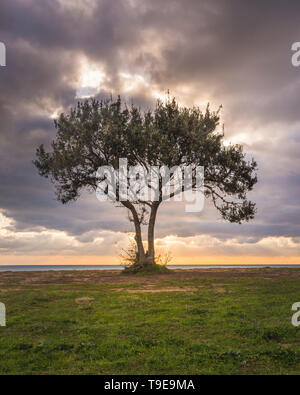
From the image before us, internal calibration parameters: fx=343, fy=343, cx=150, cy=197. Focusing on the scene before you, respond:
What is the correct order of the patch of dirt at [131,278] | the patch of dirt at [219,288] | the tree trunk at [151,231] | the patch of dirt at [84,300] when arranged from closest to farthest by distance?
1. the patch of dirt at [84,300]
2. the patch of dirt at [219,288]
3. the patch of dirt at [131,278]
4. the tree trunk at [151,231]

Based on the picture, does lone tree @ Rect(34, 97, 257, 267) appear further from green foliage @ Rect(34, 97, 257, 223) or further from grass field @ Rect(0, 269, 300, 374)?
grass field @ Rect(0, 269, 300, 374)

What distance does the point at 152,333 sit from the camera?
1373 centimetres

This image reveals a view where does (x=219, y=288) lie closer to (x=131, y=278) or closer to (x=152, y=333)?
(x=131, y=278)

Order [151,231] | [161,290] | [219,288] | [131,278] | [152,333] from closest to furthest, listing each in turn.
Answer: [152,333], [161,290], [219,288], [131,278], [151,231]

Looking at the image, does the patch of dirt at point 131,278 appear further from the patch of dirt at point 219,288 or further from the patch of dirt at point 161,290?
the patch of dirt at point 219,288

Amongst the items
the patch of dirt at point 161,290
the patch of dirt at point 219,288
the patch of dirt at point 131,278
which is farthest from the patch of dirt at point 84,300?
the patch of dirt at point 219,288

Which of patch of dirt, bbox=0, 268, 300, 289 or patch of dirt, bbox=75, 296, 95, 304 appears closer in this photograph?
patch of dirt, bbox=75, 296, 95, 304

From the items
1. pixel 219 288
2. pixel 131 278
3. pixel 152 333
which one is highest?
pixel 219 288

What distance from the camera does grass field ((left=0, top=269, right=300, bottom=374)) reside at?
1111cm

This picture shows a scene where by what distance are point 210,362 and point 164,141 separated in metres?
27.4

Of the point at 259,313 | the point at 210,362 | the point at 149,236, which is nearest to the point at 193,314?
the point at 259,313

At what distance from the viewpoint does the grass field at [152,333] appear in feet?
36.4

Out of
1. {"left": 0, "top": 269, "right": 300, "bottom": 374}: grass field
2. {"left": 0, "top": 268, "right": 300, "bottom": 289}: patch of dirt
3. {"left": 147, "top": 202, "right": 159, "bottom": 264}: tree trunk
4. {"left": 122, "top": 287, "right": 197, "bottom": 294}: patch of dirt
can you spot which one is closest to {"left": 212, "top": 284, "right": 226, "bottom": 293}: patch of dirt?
{"left": 0, "top": 269, "right": 300, "bottom": 374}: grass field

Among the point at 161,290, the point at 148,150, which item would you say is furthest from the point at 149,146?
the point at 161,290
